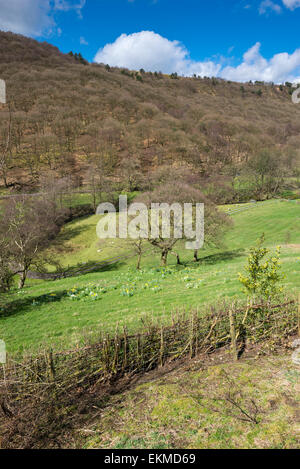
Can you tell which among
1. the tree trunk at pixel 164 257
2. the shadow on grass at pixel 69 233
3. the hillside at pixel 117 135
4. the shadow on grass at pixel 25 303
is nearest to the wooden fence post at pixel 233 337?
the shadow on grass at pixel 25 303

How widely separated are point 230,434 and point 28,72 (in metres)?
213

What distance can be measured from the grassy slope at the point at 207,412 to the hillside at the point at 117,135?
7237 cm

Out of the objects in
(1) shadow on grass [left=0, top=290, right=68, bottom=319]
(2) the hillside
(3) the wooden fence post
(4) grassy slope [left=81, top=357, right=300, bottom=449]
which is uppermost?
(2) the hillside

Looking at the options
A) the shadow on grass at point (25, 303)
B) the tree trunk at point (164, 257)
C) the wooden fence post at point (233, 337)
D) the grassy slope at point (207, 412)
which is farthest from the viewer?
the tree trunk at point (164, 257)

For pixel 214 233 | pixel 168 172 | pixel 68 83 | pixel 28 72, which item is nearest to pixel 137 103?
pixel 68 83

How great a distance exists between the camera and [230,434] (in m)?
4.86

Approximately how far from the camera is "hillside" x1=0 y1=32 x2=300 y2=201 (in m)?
86.2

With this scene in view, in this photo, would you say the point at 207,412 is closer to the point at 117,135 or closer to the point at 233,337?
the point at 233,337

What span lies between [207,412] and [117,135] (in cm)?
13017

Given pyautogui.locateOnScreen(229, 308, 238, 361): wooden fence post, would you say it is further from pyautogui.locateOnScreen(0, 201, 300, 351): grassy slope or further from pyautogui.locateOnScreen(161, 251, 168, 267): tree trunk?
pyautogui.locateOnScreen(161, 251, 168, 267): tree trunk

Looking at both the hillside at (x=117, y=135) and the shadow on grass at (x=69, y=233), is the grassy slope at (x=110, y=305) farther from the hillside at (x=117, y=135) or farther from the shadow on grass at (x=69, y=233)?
Result: the hillside at (x=117, y=135)

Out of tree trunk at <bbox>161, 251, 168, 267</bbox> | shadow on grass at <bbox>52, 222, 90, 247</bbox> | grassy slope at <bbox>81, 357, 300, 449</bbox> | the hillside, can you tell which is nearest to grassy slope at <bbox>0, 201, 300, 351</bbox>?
grassy slope at <bbox>81, 357, 300, 449</bbox>

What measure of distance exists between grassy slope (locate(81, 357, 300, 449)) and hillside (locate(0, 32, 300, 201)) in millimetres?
72367

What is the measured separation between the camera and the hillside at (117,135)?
86.2 meters
